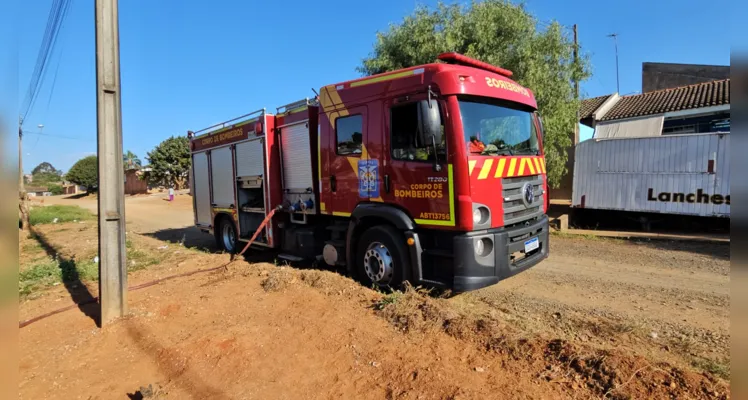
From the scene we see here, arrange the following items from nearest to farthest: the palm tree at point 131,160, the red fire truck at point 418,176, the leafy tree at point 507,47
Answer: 1. the red fire truck at point 418,176
2. the leafy tree at point 507,47
3. the palm tree at point 131,160

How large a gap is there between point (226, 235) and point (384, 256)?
213 inches

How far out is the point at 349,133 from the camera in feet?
18.1

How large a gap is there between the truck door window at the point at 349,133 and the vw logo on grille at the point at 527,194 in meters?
2.21

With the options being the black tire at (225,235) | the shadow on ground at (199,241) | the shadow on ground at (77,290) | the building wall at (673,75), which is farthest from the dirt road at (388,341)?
the building wall at (673,75)

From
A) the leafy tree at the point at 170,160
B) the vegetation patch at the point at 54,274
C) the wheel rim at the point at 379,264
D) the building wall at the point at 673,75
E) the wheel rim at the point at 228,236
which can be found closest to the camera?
the wheel rim at the point at 379,264

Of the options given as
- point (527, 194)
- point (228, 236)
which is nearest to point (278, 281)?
point (527, 194)

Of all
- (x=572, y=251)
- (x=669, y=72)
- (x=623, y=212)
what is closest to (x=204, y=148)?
(x=572, y=251)

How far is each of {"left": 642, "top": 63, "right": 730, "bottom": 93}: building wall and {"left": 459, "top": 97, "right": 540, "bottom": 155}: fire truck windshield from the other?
23.2m

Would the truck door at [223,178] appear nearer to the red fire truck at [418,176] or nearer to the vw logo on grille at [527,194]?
the red fire truck at [418,176]

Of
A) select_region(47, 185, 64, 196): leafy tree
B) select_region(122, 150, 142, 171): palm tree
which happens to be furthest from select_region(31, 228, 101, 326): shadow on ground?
select_region(47, 185, 64, 196): leafy tree

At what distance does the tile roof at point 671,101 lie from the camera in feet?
52.2

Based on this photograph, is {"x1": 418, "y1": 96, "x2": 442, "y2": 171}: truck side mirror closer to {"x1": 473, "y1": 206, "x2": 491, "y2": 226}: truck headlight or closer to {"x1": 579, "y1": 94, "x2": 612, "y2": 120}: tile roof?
{"x1": 473, "y1": 206, "x2": 491, "y2": 226}: truck headlight

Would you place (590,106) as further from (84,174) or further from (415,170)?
(84,174)

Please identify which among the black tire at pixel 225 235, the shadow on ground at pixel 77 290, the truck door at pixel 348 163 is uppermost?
the truck door at pixel 348 163
